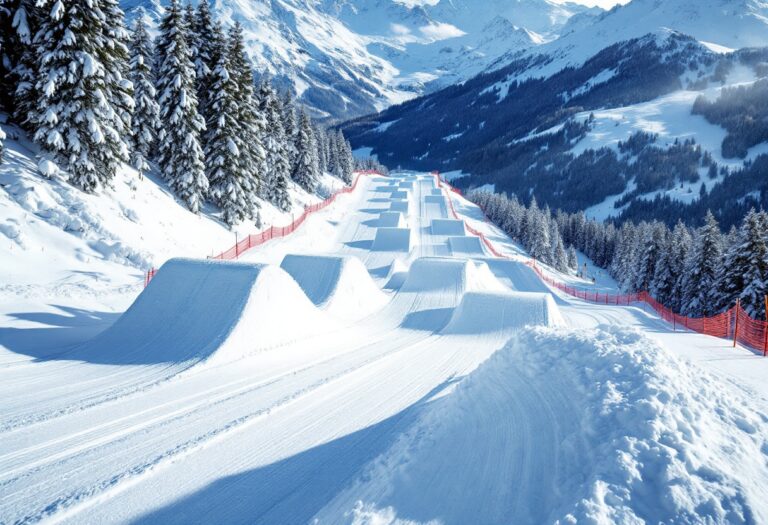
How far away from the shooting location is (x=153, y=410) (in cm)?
657

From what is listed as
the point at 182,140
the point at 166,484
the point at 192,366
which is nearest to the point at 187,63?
the point at 182,140

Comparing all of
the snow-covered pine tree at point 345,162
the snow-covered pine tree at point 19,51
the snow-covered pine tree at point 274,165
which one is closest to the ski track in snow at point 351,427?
the snow-covered pine tree at point 19,51

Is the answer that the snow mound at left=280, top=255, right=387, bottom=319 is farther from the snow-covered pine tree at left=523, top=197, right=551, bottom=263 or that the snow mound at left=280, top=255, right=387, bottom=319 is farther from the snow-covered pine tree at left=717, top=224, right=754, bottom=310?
the snow-covered pine tree at left=523, top=197, right=551, bottom=263

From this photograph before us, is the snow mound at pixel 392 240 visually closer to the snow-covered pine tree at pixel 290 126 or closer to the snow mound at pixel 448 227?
the snow mound at pixel 448 227

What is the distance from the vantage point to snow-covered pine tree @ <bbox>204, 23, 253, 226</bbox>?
1104 inches

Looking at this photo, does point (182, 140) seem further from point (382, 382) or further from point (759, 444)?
point (759, 444)

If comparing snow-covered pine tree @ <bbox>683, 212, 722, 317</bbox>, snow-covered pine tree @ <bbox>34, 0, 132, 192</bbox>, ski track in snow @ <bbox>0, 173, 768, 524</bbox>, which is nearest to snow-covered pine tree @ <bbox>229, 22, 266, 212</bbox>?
snow-covered pine tree @ <bbox>34, 0, 132, 192</bbox>

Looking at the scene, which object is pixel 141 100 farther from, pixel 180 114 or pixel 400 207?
pixel 400 207

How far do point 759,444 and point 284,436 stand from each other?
524 centimetres

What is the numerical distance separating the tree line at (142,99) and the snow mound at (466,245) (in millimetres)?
15992

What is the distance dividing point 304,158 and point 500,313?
1768 inches

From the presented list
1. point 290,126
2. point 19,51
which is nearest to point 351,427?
point 19,51

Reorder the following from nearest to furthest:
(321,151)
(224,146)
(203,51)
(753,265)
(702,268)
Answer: (224,146) < (753,265) < (203,51) < (702,268) < (321,151)

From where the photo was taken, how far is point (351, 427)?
6.30 meters
